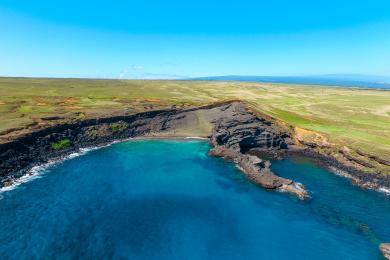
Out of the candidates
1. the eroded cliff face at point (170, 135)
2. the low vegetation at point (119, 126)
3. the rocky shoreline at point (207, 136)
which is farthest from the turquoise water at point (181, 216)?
the low vegetation at point (119, 126)

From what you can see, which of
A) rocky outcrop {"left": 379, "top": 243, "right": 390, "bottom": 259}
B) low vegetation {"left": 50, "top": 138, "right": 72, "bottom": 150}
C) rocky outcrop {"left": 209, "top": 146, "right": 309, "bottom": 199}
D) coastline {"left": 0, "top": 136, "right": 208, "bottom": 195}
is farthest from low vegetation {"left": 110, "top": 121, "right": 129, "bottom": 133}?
rocky outcrop {"left": 379, "top": 243, "right": 390, "bottom": 259}

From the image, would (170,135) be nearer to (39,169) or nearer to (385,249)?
(39,169)

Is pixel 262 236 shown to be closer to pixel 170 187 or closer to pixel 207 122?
pixel 170 187

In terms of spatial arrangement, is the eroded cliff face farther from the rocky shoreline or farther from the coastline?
the coastline

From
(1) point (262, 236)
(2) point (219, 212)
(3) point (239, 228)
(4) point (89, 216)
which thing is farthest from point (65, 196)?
(1) point (262, 236)

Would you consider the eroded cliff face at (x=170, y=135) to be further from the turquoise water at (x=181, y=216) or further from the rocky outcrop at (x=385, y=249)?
the rocky outcrop at (x=385, y=249)

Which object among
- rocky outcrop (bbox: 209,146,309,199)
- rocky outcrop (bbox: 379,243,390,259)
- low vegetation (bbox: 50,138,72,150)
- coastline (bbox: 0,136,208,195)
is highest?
low vegetation (bbox: 50,138,72,150)

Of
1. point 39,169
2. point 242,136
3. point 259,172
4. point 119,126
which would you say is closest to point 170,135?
point 119,126
